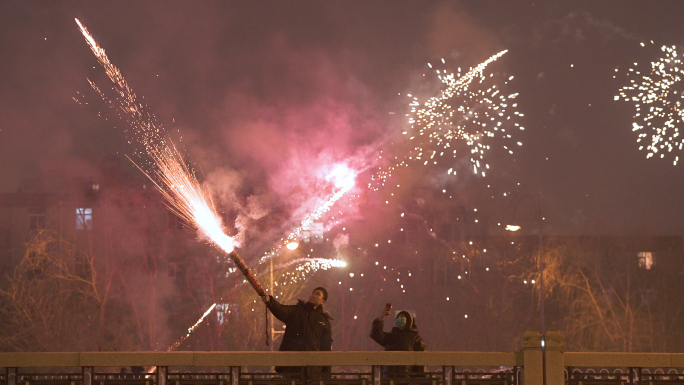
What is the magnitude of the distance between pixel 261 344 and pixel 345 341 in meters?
7.27

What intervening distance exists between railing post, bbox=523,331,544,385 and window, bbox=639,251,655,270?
115ft

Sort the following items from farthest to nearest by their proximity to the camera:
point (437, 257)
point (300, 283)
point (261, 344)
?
point (437, 257), point (300, 283), point (261, 344)

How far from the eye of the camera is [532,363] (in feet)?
26.8

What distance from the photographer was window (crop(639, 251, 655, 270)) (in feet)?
135

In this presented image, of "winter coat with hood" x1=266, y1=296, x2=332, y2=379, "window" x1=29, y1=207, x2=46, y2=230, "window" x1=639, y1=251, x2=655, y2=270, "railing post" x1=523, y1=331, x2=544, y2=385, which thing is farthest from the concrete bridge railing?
"window" x1=29, y1=207, x2=46, y2=230

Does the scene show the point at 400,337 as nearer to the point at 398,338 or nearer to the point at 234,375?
the point at 398,338

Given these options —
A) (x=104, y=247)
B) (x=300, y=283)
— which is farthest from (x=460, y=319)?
(x=104, y=247)

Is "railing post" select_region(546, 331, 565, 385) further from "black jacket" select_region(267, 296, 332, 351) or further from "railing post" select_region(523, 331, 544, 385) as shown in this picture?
"black jacket" select_region(267, 296, 332, 351)

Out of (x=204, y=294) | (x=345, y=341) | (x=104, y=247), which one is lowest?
(x=345, y=341)

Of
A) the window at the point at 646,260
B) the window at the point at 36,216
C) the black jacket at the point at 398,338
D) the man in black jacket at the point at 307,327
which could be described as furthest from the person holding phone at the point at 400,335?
the window at the point at 36,216

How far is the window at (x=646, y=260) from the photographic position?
41.0 m

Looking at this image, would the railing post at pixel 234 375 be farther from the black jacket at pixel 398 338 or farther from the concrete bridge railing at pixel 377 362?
the black jacket at pixel 398 338

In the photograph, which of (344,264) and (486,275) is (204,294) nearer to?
(344,264)

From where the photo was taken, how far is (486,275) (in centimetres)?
4316
